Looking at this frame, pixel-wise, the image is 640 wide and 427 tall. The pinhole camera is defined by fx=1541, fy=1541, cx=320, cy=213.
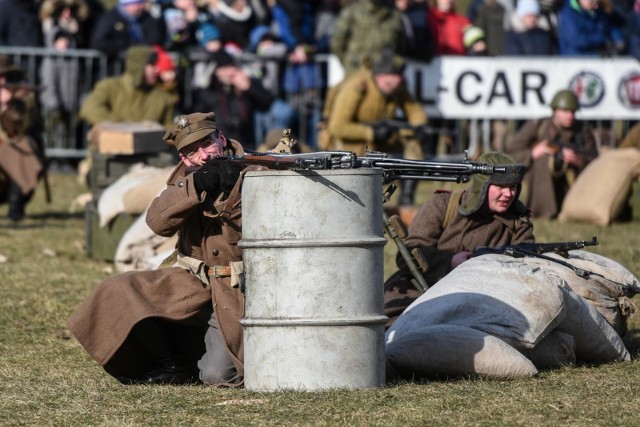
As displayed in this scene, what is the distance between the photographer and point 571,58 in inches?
770

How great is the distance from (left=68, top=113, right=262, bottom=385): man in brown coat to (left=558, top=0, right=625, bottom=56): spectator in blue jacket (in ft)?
42.1

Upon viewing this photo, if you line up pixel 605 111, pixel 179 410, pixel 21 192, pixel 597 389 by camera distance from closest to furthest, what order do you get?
pixel 179 410
pixel 597 389
pixel 21 192
pixel 605 111

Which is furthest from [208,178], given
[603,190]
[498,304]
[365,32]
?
[365,32]

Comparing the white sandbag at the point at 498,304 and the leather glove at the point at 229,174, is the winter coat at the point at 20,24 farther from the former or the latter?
the leather glove at the point at 229,174

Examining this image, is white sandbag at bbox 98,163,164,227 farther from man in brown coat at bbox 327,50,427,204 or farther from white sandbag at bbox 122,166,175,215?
man in brown coat at bbox 327,50,427,204

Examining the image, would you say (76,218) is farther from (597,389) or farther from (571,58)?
(597,389)

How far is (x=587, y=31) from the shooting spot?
2011cm

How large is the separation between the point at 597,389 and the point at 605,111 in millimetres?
12507

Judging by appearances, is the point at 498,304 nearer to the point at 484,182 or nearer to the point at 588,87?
the point at 484,182

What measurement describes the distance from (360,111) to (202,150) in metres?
9.46

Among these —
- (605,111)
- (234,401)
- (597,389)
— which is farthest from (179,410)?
(605,111)

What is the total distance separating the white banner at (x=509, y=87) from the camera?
19.5 m

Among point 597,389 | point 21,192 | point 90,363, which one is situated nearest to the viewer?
point 597,389

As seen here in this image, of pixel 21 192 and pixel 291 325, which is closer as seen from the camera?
A: pixel 291 325
